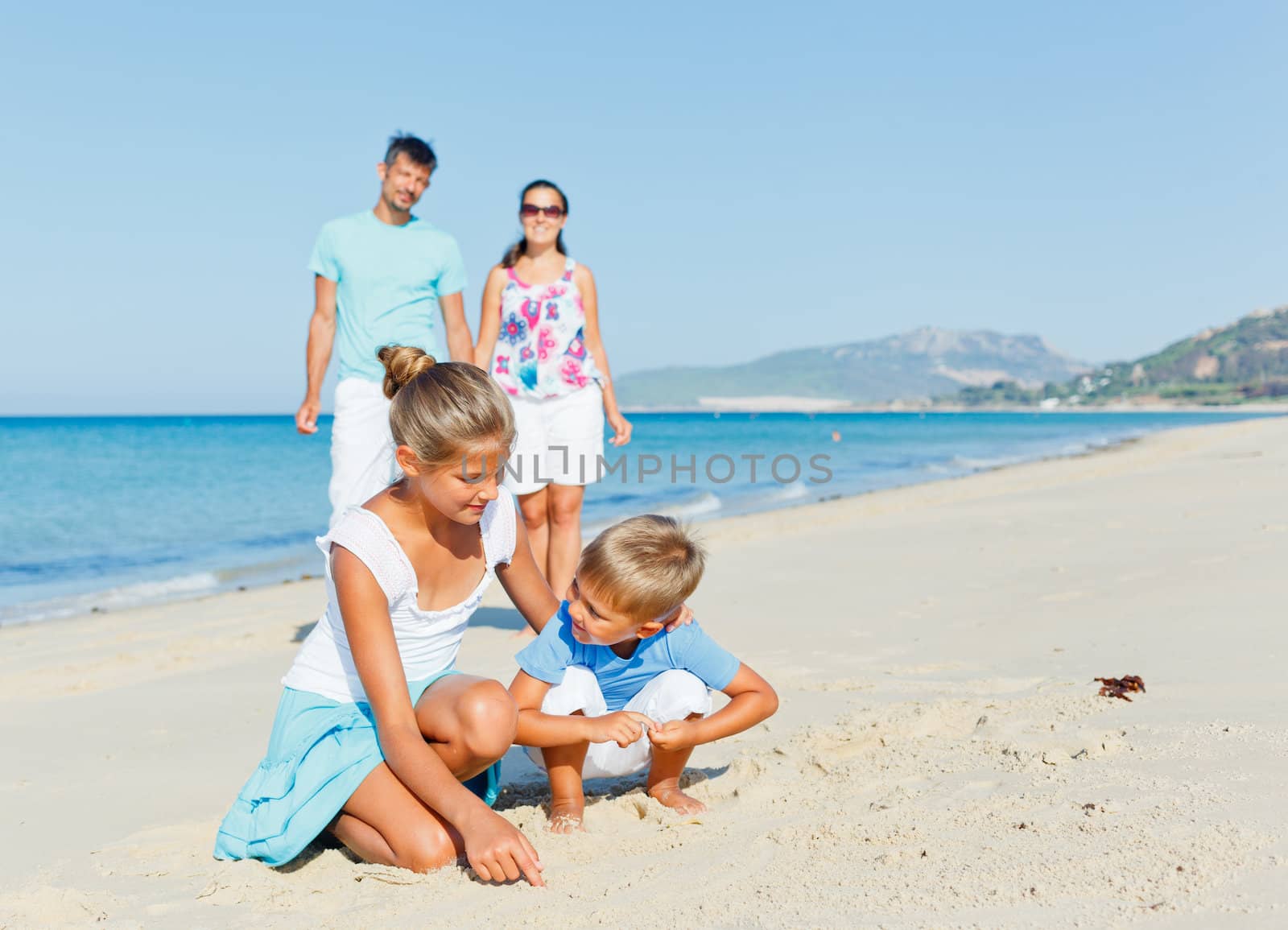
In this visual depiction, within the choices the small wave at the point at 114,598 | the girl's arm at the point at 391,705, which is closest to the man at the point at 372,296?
the girl's arm at the point at 391,705

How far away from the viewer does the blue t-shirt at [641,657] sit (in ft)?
8.45

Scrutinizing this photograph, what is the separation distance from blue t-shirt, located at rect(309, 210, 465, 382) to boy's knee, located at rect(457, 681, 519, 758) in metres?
2.29

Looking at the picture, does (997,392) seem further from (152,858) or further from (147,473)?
(152,858)

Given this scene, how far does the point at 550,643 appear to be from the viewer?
8.41ft

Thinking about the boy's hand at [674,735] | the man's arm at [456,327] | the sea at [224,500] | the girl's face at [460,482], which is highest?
the man's arm at [456,327]

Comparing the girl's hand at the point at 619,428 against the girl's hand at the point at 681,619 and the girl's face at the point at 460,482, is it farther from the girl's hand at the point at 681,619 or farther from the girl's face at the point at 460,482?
the girl's face at the point at 460,482

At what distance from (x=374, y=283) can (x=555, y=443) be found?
1135 millimetres

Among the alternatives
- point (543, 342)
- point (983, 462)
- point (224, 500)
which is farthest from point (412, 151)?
point (983, 462)

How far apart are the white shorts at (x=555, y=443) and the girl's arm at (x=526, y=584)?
1.91m

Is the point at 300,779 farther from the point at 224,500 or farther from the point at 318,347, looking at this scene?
the point at 224,500

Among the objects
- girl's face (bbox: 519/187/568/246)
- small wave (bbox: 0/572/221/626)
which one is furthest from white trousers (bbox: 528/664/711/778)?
small wave (bbox: 0/572/221/626)

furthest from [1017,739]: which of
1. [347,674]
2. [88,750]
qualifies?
[88,750]

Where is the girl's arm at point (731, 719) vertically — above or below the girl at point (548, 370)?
below

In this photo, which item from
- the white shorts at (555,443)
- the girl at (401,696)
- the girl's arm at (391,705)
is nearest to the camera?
the girl's arm at (391,705)
